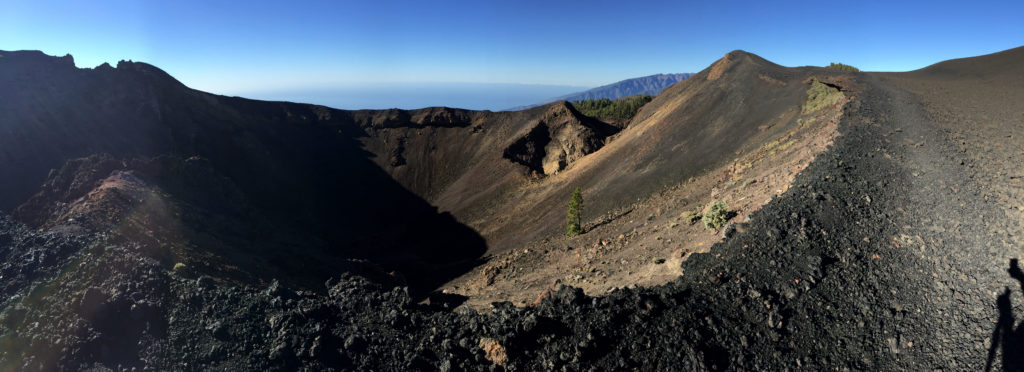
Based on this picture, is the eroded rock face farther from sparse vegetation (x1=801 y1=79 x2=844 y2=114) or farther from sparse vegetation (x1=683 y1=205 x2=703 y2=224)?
sparse vegetation (x1=683 y1=205 x2=703 y2=224)

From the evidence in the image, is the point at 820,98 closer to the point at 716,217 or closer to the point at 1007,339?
the point at 716,217

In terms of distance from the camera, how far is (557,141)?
58938 millimetres

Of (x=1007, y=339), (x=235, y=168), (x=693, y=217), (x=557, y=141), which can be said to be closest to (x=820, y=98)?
(x=693, y=217)

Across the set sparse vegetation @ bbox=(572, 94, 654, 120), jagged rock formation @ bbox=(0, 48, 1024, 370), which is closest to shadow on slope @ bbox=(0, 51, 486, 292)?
jagged rock formation @ bbox=(0, 48, 1024, 370)

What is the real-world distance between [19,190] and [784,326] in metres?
50.9

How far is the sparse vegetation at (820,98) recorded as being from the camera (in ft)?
103

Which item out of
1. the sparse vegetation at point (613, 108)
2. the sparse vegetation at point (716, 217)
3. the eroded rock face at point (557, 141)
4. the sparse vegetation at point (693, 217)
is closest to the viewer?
the sparse vegetation at point (716, 217)

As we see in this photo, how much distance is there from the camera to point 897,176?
53.6ft

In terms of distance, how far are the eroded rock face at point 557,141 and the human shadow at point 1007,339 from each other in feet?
152

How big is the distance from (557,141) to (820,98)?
32.6 m

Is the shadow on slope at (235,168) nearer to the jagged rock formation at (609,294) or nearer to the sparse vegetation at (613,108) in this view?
the jagged rock formation at (609,294)

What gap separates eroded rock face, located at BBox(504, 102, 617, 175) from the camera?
56.2 m

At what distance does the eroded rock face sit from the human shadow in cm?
4633

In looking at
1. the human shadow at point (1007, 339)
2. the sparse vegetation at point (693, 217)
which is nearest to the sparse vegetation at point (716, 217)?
the sparse vegetation at point (693, 217)
